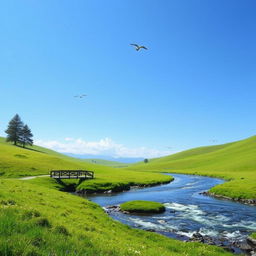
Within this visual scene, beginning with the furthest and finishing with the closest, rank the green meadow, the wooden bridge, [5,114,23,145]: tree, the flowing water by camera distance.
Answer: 1. [5,114,23,145]: tree
2. the wooden bridge
3. the flowing water
4. the green meadow

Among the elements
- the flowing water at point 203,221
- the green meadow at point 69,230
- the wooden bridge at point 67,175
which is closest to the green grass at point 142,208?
the flowing water at point 203,221

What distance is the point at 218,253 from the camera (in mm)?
20672

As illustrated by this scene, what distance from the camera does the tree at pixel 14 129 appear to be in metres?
141

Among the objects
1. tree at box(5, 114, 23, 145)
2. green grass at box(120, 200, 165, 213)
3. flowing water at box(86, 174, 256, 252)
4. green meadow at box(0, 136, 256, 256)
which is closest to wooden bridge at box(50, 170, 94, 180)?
green meadow at box(0, 136, 256, 256)

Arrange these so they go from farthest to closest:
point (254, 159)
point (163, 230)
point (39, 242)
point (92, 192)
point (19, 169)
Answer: point (254, 159), point (19, 169), point (92, 192), point (163, 230), point (39, 242)

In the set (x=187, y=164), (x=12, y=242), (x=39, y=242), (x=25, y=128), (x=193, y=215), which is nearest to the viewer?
(x=12, y=242)

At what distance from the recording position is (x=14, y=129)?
143625mm

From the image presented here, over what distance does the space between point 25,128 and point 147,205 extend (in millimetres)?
127968

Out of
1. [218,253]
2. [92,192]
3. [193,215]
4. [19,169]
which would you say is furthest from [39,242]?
[19,169]

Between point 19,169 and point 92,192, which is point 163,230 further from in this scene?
point 19,169

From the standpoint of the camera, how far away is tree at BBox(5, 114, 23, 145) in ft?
464

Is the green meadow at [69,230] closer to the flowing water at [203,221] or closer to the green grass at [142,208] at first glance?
the flowing water at [203,221]

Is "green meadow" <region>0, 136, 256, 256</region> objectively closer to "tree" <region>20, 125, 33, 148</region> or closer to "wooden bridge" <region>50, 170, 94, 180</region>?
"wooden bridge" <region>50, 170, 94, 180</region>

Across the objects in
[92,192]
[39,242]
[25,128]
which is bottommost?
[92,192]
